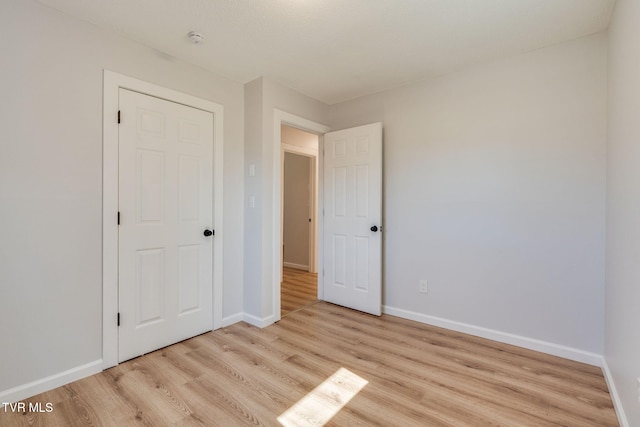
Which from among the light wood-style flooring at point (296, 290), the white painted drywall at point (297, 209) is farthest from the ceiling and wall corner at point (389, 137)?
the white painted drywall at point (297, 209)

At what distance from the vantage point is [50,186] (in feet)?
6.02

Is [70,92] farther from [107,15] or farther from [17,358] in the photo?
[17,358]

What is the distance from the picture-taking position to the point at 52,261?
1.85 metres

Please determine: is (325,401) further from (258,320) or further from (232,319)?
(232,319)

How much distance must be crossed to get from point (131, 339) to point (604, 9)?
152 inches

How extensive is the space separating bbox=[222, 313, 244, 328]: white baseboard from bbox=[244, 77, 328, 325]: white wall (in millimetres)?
69

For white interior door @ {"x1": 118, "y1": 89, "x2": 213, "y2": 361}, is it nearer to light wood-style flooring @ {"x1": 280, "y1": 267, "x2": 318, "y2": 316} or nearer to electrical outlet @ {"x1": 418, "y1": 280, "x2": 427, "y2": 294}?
light wood-style flooring @ {"x1": 280, "y1": 267, "x2": 318, "y2": 316}

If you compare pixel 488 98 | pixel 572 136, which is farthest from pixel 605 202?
pixel 488 98

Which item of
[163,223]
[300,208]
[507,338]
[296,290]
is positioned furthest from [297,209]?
[507,338]

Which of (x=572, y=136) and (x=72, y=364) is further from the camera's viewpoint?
(x=572, y=136)

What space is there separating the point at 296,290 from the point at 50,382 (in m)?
2.60

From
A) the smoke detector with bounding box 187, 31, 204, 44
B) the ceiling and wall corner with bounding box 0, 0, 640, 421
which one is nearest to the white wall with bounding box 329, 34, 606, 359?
the ceiling and wall corner with bounding box 0, 0, 640, 421

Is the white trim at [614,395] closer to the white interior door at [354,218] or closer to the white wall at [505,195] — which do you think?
the white wall at [505,195]

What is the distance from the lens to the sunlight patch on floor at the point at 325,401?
1.58 metres
